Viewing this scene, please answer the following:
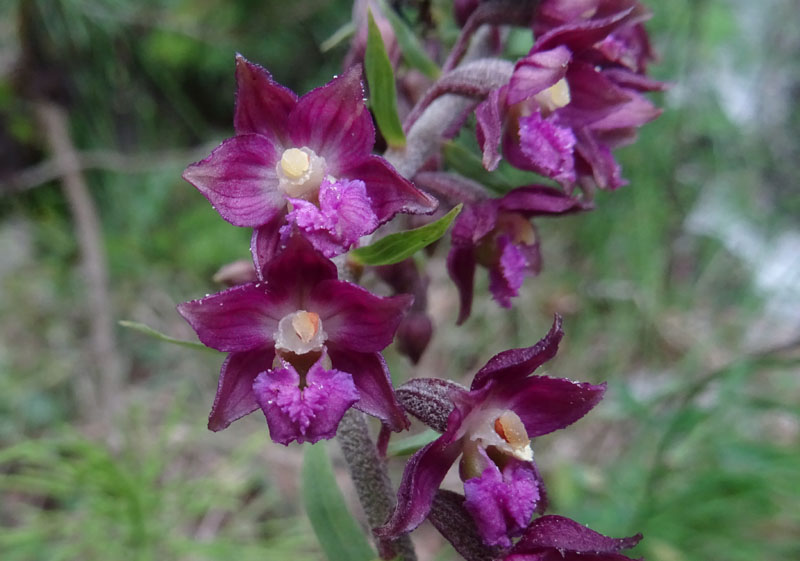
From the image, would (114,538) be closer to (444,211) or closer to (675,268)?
(444,211)

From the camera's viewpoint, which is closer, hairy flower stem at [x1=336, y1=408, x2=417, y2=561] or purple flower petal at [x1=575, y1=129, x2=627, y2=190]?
hairy flower stem at [x1=336, y1=408, x2=417, y2=561]

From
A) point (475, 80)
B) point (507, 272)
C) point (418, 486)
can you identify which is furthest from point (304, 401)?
point (475, 80)

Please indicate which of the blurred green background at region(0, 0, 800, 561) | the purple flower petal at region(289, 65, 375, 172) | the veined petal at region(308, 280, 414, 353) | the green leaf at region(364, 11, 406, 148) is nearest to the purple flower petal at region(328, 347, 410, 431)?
the veined petal at region(308, 280, 414, 353)

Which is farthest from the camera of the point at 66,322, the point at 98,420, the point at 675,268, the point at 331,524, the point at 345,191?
the point at 675,268

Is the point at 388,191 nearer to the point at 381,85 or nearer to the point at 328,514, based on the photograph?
the point at 381,85

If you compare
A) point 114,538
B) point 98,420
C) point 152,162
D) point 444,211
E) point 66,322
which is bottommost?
point 444,211

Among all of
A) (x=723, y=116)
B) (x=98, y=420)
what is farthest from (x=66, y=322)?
(x=723, y=116)

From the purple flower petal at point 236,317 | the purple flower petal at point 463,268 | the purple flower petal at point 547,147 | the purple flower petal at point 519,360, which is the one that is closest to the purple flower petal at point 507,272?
the purple flower petal at point 463,268

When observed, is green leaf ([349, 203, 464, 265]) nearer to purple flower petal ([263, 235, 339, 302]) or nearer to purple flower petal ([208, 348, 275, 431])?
purple flower petal ([263, 235, 339, 302])
